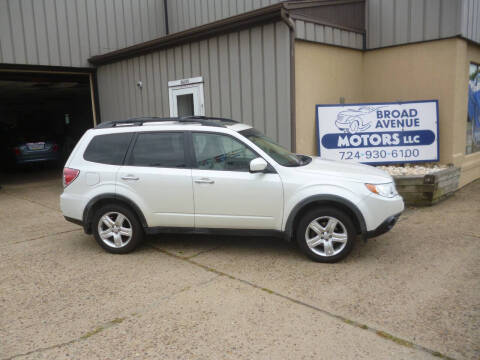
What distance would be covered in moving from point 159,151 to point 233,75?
3.72 meters

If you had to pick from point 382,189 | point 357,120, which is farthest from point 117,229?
point 357,120

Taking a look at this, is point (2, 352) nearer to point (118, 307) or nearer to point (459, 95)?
point (118, 307)

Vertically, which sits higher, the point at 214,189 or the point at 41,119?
the point at 41,119

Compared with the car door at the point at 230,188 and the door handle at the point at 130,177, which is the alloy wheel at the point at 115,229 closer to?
the door handle at the point at 130,177

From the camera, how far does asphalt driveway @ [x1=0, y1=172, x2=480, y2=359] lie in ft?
11.0

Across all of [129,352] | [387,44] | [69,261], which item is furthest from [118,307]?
[387,44]

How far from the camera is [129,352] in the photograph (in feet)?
10.8

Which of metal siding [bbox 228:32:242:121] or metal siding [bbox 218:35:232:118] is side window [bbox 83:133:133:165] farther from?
metal siding [bbox 218:35:232:118]

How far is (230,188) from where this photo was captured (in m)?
5.13

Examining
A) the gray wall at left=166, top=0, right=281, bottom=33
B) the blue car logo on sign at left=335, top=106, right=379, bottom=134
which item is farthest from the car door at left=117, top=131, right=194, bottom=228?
the gray wall at left=166, top=0, right=281, bottom=33

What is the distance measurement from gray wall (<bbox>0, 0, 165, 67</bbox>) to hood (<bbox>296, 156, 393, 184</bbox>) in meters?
8.23

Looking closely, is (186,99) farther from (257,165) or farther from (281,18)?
(257,165)

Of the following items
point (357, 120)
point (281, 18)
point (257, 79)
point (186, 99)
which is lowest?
point (357, 120)

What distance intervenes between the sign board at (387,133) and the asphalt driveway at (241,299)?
8.43ft
